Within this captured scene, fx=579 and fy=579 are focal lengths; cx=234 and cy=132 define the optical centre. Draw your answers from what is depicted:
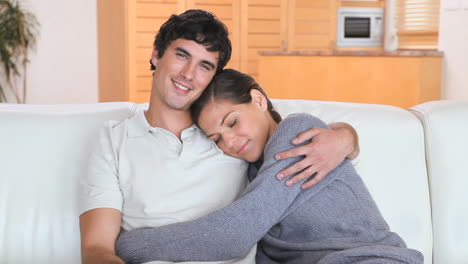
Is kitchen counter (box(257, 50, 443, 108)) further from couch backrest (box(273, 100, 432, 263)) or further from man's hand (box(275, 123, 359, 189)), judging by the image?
man's hand (box(275, 123, 359, 189))

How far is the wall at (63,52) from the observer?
20.0ft

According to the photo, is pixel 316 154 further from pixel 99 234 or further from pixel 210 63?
pixel 99 234

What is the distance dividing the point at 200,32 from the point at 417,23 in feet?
18.6

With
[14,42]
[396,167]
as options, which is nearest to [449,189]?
[396,167]

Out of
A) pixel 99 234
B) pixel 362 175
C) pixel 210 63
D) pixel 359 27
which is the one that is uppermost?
pixel 359 27

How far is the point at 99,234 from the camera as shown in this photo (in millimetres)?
1532

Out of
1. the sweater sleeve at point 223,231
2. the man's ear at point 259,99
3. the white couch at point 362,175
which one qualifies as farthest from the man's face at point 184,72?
the sweater sleeve at point 223,231

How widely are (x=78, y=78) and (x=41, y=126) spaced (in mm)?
4559

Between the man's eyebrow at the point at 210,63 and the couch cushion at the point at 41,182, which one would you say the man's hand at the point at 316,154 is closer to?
the man's eyebrow at the point at 210,63

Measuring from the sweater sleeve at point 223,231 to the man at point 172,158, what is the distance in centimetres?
4

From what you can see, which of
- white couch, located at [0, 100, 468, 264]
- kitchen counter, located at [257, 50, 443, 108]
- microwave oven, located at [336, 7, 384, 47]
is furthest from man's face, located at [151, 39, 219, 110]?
microwave oven, located at [336, 7, 384, 47]

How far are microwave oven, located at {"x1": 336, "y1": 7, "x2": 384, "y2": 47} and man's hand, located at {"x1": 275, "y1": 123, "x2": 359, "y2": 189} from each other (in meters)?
6.07

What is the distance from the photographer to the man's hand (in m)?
1.51

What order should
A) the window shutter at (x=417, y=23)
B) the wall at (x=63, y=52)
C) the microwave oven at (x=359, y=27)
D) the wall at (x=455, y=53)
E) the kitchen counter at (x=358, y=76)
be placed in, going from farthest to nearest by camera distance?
the microwave oven at (x=359, y=27) → the window shutter at (x=417, y=23) → the wall at (x=63, y=52) → the kitchen counter at (x=358, y=76) → the wall at (x=455, y=53)
